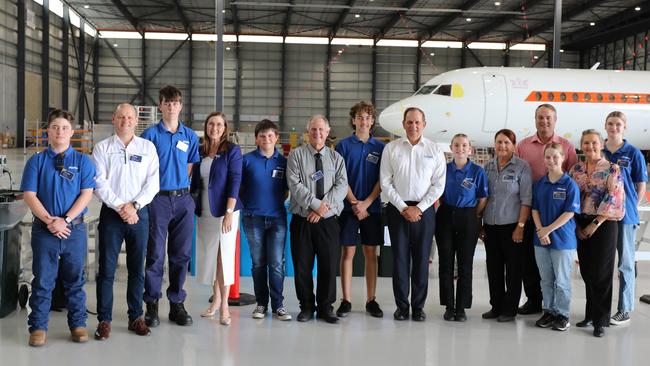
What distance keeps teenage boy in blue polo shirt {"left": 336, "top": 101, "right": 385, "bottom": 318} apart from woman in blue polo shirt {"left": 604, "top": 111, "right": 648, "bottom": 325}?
1778 mm

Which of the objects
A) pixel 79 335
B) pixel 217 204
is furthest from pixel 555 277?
pixel 79 335

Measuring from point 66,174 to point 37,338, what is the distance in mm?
1080

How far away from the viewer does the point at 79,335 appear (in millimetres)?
4141

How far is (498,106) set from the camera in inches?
543

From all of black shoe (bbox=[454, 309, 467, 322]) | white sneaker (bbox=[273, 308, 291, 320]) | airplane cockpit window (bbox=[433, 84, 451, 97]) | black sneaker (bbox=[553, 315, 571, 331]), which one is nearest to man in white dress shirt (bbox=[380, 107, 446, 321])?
black shoe (bbox=[454, 309, 467, 322])

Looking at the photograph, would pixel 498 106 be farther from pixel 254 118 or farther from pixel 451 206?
pixel 254 118

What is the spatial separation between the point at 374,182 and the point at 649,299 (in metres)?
2.80

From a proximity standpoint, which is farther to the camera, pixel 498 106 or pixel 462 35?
pixel 462 35

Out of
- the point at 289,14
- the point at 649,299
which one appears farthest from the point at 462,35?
the point at 649,299

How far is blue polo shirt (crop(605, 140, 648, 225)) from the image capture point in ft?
15.6

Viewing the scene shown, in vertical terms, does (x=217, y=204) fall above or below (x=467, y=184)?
below

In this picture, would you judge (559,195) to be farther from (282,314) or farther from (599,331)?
(282,314)

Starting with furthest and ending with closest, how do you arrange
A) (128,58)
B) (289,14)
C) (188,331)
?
(128,58)
(289,14)
(188,331)

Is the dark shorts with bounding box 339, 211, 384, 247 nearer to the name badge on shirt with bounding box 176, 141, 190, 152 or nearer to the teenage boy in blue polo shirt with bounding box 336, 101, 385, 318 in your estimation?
the teenage boy in blue polo shirt with bounding box 336, 101, 385, 318
